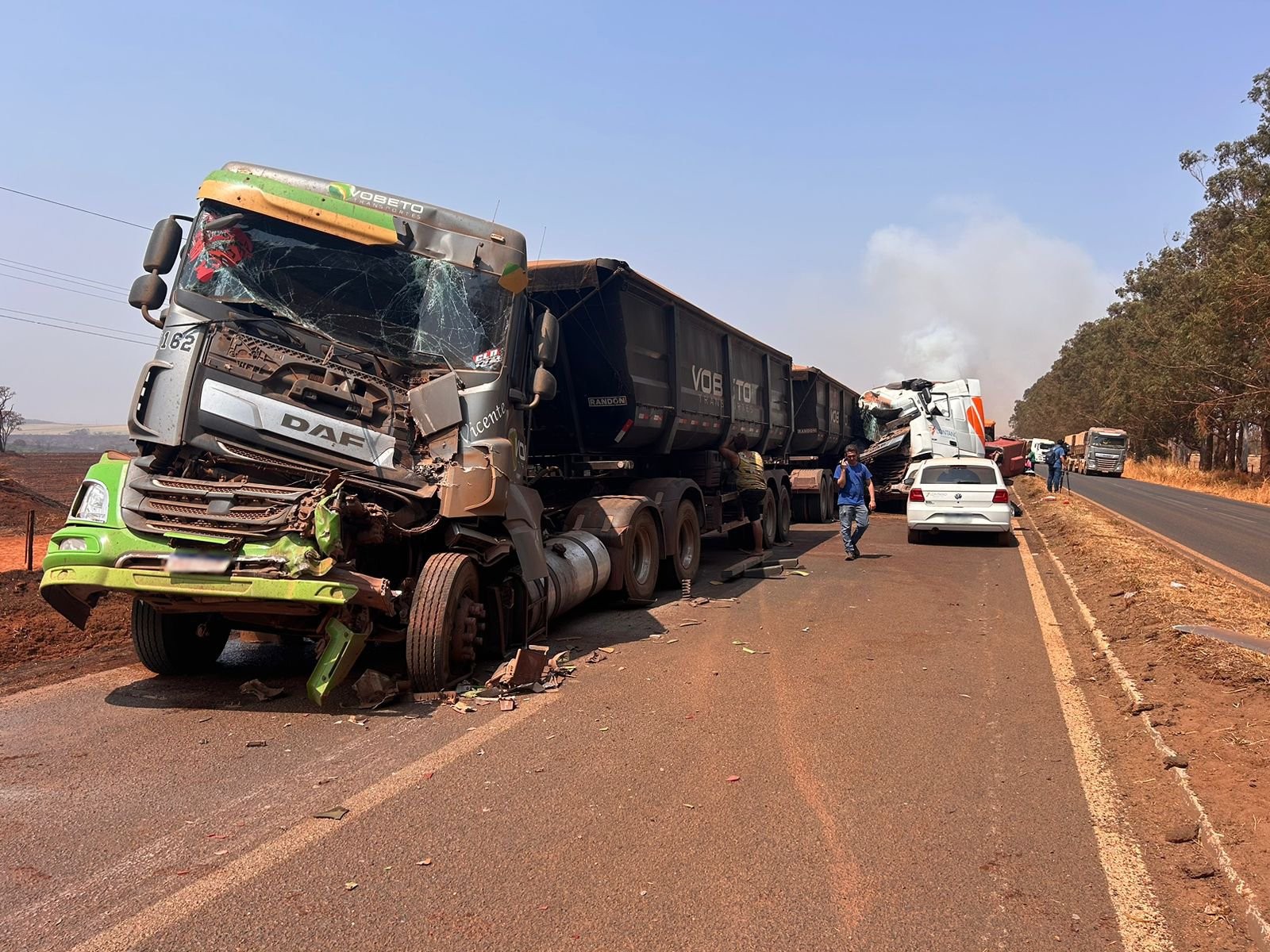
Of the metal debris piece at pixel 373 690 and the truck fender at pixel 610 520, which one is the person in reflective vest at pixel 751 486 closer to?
the truck fender at pixel 610 520

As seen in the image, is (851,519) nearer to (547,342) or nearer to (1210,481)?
(547,342)

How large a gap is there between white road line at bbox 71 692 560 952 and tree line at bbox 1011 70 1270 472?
35240 mm

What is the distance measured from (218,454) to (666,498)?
5.52 meters

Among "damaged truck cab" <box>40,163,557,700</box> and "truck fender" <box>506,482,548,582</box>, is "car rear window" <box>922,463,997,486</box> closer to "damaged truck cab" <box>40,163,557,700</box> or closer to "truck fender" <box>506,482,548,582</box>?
"damaged truck cab" <box>40,163,557,700</box>

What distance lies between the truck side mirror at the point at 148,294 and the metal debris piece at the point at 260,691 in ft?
8.84

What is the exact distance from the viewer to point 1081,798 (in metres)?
4.11

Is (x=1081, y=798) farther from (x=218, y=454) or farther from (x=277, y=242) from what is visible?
(x=277, y=242)

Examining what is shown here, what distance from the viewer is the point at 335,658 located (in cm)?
532

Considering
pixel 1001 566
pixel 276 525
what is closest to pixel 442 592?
pixel 276 525

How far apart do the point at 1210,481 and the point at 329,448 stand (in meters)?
48.2

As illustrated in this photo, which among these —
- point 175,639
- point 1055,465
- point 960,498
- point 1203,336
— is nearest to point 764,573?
point 960,498

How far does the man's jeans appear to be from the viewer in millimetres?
12852

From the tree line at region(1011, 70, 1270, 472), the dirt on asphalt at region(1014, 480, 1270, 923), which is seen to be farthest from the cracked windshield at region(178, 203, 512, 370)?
the tree line at region(1011, 70, 1270, 472)

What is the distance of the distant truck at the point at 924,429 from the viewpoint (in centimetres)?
2064
